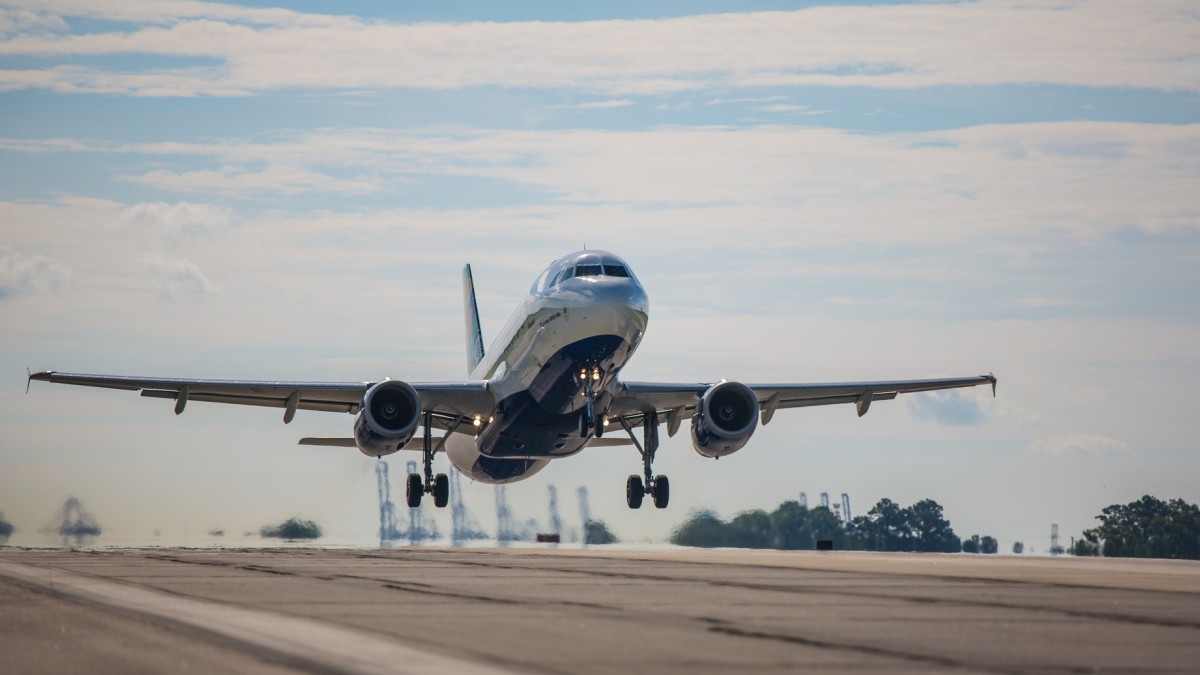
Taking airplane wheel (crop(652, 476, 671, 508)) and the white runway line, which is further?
airplane wheel (crop(652, 476, 671, 508))

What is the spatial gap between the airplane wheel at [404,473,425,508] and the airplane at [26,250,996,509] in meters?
0.04

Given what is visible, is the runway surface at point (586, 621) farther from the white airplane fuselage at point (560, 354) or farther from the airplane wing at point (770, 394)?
the airplane wing at point (770, 394)

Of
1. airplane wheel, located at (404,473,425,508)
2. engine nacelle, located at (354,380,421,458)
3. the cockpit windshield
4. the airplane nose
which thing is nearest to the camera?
the airplane nose

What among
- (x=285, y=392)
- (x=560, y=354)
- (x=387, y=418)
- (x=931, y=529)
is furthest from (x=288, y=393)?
(x=931, y=529)

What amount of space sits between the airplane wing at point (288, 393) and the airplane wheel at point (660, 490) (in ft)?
21.1

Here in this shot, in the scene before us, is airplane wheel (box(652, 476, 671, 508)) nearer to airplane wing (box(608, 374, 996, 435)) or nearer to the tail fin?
airplane wing (box(608, 374, 996, 435))

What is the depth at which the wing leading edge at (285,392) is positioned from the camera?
1784 inches

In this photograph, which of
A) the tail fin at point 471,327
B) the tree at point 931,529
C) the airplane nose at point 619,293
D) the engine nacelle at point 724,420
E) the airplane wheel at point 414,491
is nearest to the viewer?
the airplane nose at point 619,293

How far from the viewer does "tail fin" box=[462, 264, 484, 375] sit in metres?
69.6

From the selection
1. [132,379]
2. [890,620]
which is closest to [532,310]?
[132,379]

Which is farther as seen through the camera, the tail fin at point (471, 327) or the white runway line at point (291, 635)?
the tail fin at point (471, 327)

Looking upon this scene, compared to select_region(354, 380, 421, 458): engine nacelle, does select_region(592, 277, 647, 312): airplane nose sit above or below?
above

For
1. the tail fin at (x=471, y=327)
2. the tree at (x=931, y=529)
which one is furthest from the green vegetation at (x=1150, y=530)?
the tail fin at (x=471, y=327)

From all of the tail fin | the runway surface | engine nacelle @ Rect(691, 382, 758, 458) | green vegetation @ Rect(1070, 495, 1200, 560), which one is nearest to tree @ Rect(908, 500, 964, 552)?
green vegetation @ Rect(1070, 495, 1200, 560)
